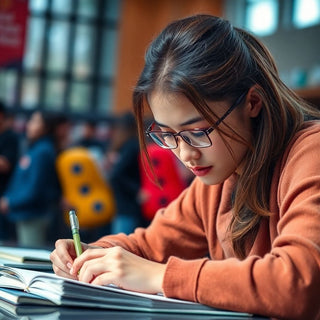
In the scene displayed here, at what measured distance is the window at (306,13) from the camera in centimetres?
877

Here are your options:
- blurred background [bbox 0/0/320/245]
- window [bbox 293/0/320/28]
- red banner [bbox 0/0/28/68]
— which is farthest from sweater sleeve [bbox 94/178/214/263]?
window [bbox 293/0/320/28]

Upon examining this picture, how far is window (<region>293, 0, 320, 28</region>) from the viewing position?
28.8 feet

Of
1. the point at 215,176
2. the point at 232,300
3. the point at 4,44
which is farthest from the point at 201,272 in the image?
the point at 4,44

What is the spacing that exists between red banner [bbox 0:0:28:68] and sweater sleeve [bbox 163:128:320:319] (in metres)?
3.98

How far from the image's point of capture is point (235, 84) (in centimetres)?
116

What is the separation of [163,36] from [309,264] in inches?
20.0

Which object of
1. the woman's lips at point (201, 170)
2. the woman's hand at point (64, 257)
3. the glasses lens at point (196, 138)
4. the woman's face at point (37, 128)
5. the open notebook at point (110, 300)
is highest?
the glasses lens at point (196, 138)

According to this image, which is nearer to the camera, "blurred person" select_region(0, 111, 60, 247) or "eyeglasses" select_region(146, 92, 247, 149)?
"eyeglasses" select_region(146, 92, 247, 149)

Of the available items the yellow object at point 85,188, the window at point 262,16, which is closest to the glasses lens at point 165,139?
the yellow object at point 85,188

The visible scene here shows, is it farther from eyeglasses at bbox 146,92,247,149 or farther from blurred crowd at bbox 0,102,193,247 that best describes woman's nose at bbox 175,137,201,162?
blurred crowd at bbox 0,102,193,247

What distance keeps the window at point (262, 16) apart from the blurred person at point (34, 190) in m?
5.38

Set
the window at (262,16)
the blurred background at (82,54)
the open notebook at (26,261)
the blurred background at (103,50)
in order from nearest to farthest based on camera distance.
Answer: the open notebook at (26,261), the blurred background at (103,50), the window at (262,16), the blurred background at (82,54)

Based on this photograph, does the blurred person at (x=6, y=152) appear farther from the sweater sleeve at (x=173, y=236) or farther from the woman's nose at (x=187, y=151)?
the woman's nose at (x=187, y=151)

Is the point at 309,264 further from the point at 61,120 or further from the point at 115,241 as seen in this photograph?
the point at 61,120
